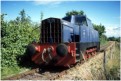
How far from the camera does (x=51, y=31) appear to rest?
11.2 meters

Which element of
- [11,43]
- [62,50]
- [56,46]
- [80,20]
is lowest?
[62,50]

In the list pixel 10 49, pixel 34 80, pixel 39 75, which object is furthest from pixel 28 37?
pixel 34 80

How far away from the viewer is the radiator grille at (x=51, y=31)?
11000mm

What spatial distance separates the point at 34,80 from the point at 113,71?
3.93 m

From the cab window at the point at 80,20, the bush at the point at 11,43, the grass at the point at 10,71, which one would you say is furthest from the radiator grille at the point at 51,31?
the cab window at the point at 80,20

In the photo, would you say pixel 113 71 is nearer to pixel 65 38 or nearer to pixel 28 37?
pixel 65 38

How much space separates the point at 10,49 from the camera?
36.4ft

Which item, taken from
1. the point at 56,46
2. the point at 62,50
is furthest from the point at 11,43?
the point at 62,50

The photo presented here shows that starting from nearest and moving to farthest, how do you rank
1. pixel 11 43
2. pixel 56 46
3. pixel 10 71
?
pixel 10 71, pixel 56 46, pixel 11 43

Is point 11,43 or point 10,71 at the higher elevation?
point 11,43

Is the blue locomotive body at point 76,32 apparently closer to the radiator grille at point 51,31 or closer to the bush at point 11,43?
the radiator grille at point 51,31

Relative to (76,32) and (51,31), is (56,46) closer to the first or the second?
(51,31)

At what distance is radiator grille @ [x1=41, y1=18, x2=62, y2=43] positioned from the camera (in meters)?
11.0

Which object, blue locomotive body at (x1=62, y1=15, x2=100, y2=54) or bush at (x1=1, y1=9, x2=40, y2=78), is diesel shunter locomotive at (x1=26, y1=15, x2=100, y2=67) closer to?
blue locomotive body at (x1=62, y1=15, x2=100, y2=54)
